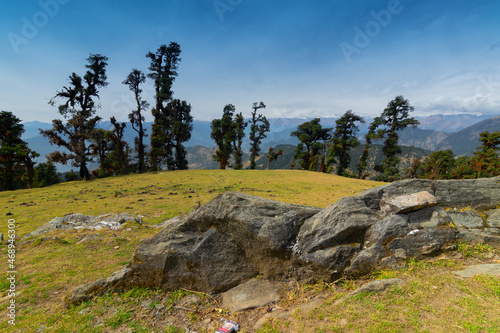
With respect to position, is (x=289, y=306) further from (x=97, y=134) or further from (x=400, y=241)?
(x=97, y=134)

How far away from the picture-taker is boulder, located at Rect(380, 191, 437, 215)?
239 inches

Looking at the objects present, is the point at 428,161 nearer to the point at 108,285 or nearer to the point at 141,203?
the point at 141,203

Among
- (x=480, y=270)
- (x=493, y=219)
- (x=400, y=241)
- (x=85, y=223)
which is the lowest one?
(x=85, y=223)

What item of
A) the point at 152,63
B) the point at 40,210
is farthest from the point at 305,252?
the point at 152,63

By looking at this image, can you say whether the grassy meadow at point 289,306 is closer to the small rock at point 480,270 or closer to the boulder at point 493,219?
the small rock at point 480,270

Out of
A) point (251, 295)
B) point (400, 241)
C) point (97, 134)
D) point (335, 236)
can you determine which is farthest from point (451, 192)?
point (97, 134)

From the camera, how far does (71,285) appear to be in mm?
6961

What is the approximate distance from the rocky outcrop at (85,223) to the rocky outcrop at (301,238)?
27.4 ft

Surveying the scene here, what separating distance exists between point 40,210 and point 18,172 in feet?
123

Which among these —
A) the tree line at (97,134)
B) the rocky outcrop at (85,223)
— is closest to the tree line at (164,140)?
the tree line at (97,134)

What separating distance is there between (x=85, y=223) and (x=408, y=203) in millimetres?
17276

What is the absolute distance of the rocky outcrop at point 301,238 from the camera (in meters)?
5.59

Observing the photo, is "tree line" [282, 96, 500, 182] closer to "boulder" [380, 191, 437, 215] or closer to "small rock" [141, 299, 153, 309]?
"boulder" [380, 191, 437, 215]

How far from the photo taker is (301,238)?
599cm
